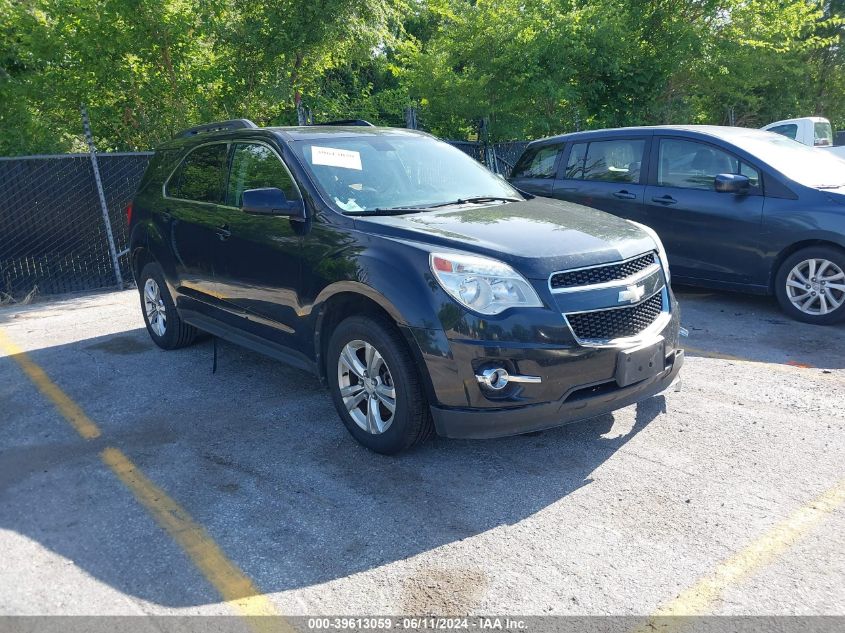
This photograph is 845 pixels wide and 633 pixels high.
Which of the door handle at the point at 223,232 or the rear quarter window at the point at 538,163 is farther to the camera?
the rear quarter window at the point at 538,163

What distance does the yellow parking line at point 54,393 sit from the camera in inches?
192

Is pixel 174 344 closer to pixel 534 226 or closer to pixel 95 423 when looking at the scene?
pixel 95 423

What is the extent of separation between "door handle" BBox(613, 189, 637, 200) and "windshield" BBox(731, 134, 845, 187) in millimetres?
1092

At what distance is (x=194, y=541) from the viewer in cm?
339

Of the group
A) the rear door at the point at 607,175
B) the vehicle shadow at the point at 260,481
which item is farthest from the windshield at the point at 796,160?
the vehicle shadow at the point at 260,481

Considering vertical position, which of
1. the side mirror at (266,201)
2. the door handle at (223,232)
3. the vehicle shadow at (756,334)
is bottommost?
the vehicle shadow at (756,334)

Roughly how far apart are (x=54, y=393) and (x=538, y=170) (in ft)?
19.1

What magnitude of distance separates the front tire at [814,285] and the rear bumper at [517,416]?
370 cm

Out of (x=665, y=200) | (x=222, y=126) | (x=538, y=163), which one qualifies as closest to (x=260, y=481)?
(x=222, y=126)

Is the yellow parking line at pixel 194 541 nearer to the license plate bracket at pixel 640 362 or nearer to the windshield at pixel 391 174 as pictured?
the windshield at pixel 391 174

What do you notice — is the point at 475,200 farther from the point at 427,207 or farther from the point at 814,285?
the point at 814,285

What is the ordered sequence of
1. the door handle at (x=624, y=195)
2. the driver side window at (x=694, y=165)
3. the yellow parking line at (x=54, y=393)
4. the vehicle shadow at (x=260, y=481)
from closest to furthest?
the vehicle shadow at (x=260, y=481) → the yellow parking line at (x=54, y=393) → the driver side window at (x=694, y=165) → the door handle at (x=624, y=195)

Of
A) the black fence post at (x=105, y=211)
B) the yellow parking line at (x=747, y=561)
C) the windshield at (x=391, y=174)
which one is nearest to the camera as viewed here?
the yellow parking line at (x=747, y=561)

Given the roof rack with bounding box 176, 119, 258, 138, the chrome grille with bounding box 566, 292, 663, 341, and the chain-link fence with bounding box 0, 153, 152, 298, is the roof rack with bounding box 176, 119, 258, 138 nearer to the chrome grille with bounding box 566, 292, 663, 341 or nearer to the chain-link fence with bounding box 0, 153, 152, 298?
the chrome grille with bounding box 566, 292, 663, 341
